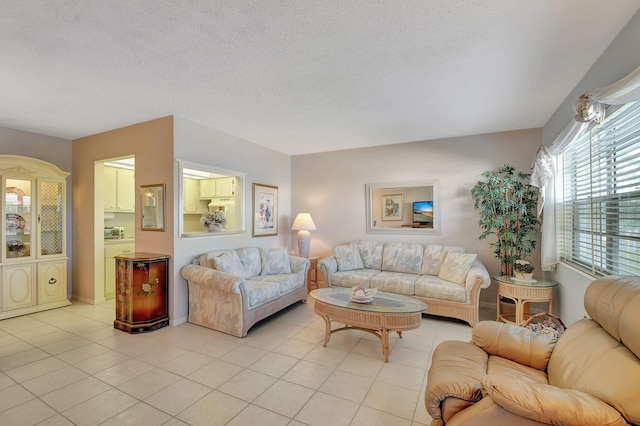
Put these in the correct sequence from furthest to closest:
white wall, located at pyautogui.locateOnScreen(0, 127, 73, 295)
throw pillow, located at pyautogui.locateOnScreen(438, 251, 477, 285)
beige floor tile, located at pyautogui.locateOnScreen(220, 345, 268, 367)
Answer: white wall, located at pyautogui.locateOnScreen(0, 127, 73, 295) → throw pillow, located at pyautogui.locateOnScreen(438, 251, 477, 285) → beige floor tile, located at pyautogui.locateOnScreen(220, 345, 268, 367)

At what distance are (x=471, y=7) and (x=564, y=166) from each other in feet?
8.11

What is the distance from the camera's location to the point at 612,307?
1418mm

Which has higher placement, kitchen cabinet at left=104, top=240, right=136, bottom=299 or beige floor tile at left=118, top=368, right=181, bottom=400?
kitchen cabinet at left=104, top=240, right=136, bottom=299

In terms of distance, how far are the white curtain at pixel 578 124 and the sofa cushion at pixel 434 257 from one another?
1.08 meters

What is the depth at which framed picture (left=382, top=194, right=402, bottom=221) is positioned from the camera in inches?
195

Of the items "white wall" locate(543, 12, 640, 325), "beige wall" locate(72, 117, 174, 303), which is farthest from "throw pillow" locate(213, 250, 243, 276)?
"white wall" locate(543, 12, 640, 325)

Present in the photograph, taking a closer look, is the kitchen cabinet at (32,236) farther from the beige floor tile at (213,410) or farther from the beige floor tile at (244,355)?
the beige floor tile at (213,410)

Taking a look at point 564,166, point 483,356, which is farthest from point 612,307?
point 564,166

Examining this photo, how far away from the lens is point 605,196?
2.26 metres

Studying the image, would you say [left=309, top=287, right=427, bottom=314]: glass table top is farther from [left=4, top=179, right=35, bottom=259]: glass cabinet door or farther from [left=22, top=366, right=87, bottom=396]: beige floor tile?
[left=4, top=179, right=35, bottom=259]: glass cabinet door

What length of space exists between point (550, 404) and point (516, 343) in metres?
0.82

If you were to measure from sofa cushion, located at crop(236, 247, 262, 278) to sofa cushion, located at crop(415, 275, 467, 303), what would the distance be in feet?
7.42

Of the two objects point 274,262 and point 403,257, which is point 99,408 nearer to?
point 274,262

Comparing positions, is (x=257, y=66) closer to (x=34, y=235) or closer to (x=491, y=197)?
(x=491, y=197)
